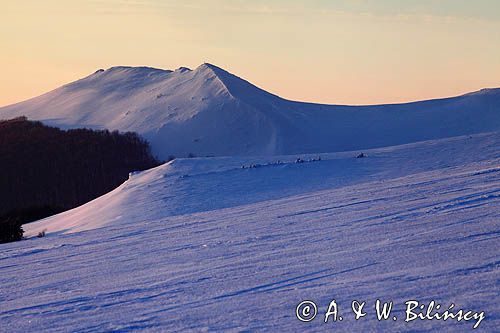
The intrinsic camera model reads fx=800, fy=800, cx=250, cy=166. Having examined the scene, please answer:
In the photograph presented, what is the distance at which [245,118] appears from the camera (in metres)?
49.6

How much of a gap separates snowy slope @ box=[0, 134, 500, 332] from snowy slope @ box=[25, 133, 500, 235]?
322 centimetres

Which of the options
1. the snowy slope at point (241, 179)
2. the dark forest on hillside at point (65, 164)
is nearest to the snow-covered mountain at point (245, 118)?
the dark forest on hillside at point (65, 164)

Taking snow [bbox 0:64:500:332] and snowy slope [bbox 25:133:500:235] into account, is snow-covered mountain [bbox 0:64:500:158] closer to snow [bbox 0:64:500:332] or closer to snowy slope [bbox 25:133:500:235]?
snowy slope [bbox 25:133:500:235]

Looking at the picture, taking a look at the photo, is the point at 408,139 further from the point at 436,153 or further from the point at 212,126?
the point at 436,153

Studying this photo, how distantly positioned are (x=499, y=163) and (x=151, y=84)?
48.0m

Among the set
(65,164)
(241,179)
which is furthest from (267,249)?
(65,164)

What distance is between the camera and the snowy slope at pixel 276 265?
5262mm

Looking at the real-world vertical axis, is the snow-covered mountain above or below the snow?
above

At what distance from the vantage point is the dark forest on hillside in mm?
40750

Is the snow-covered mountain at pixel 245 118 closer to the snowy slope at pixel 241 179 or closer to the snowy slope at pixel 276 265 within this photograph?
the snowy slope at pixel 241 179

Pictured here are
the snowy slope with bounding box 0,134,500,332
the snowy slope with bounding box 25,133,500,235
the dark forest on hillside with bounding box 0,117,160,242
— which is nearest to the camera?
the snowy slope with bounding box 0,134,500,332

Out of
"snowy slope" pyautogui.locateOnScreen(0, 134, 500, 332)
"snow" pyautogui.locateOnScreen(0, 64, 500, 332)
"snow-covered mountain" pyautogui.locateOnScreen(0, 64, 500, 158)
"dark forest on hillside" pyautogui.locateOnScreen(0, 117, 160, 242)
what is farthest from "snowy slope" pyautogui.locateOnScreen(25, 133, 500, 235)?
"snow-covered mountain" pyautogui.locateOnScreen(0, 64, 500, 158)

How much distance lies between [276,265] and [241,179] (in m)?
11.2

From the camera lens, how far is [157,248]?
8.98 meters
